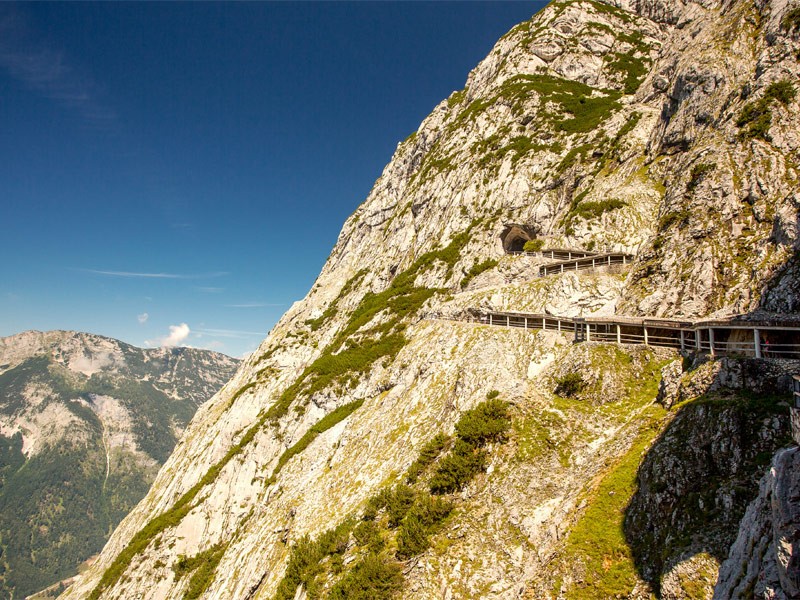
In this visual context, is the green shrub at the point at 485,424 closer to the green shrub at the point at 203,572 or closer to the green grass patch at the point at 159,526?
the green shrub at the point at 203,572

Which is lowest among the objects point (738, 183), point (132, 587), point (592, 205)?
point (132, 587)

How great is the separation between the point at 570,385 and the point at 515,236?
40.6 meters

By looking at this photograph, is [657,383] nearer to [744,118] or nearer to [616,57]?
[744,118]

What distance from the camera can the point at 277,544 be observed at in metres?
26.8

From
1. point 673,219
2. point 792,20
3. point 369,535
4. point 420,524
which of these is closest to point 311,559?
point 369,535

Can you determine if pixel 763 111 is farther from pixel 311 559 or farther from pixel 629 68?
pixel 629 68

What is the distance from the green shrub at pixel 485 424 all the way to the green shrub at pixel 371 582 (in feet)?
22.1

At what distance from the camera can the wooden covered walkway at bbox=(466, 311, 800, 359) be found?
634 inches

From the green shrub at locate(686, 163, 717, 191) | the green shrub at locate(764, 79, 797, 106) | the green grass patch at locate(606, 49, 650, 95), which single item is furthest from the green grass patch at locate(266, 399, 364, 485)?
the green grass patch at locate(606, 49, 650, 95)

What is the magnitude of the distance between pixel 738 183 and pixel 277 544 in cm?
4371

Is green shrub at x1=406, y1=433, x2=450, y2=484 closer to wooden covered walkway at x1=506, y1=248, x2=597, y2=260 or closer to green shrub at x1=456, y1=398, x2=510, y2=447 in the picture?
green shrub at x1=456, y1=398, x2=510, y2=447

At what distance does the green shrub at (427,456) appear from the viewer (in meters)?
21.6

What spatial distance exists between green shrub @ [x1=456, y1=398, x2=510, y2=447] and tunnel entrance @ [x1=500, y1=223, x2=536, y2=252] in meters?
40.7

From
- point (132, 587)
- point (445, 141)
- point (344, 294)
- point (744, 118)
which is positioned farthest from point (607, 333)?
point (445, 141)
